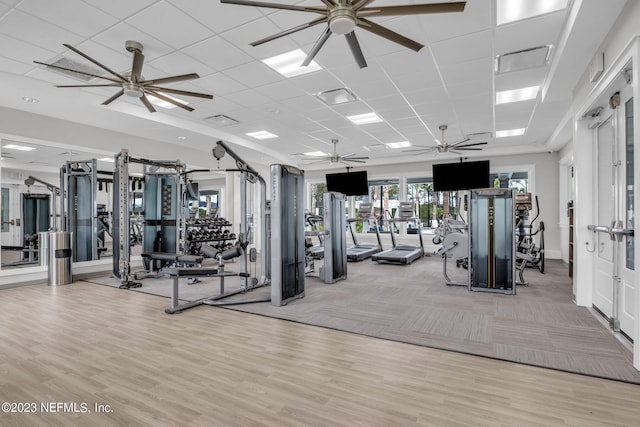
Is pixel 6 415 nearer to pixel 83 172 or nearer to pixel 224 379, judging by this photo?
pixel 224 379

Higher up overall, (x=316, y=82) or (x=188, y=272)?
(x=316, y=82)

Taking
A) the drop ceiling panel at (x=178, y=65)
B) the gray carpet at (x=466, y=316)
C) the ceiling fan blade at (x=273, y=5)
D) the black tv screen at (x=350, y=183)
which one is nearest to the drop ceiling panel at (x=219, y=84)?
the drop ceiling panel at (x=178, y=65)

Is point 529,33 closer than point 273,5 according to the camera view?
No

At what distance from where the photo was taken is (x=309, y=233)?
5.67 meters

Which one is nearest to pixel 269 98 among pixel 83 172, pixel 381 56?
pixel 381 56

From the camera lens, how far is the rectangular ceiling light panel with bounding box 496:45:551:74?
156 inches

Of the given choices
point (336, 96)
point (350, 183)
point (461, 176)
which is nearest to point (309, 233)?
point (336, 96)

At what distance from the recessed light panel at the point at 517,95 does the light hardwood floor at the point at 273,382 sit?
4492 mm

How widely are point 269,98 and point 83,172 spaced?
4.16 meters

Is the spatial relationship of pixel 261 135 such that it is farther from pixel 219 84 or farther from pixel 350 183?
pixel 350 183

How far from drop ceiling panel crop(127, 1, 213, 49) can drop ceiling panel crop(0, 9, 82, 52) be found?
877mm

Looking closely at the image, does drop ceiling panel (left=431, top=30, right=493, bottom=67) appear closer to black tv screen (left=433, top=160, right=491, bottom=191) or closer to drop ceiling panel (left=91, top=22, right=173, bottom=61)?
drop ceiling panel (left=91, top=22, right=173, bottom=61)

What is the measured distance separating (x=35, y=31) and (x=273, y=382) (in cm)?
436

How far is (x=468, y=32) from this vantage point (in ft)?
11.6
